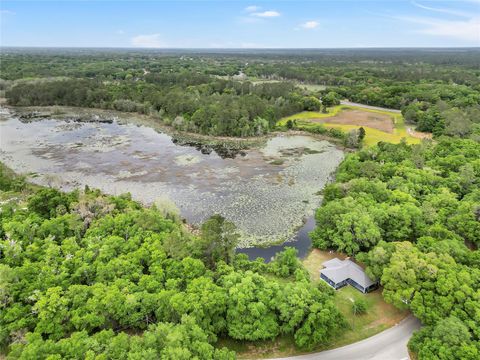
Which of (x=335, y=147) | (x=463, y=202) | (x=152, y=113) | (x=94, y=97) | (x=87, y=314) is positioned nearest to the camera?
(x=87, y=314)

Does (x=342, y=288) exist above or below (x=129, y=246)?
below

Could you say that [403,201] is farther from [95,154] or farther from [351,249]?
[95,154]

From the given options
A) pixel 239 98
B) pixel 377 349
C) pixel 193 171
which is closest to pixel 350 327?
pixel 377 349

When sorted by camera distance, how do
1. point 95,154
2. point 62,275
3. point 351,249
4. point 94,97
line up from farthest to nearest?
1. point 94,97
2. point 95,154
3. point 351,249
4. point 62,275

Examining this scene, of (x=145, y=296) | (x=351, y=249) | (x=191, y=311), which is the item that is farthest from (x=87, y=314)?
(x=351, y=249)

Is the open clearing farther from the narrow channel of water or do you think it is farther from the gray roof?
the gray roof

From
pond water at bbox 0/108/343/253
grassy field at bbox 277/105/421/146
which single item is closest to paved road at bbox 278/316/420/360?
pond water at bbox 0/108/343/253

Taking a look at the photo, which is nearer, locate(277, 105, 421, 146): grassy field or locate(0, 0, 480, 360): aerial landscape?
locate(0, 0, 480, 360): aerial landscape
